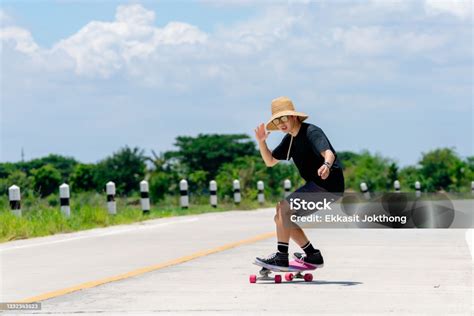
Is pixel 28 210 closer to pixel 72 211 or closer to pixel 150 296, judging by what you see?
pixel 72 211

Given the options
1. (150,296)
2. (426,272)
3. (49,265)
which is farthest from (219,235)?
(150,296)

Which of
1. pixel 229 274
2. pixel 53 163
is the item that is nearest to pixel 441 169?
pixel 229 274

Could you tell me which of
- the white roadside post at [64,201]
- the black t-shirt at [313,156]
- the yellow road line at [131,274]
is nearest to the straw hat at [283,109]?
the black t-shirt at [313,156]

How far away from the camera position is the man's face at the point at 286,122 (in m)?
10.2

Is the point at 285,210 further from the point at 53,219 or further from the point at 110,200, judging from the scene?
the point at 110,200

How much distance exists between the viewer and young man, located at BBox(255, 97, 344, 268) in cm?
991

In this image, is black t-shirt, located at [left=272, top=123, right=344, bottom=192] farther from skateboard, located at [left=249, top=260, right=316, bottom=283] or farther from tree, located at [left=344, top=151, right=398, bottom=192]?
tree, located at [left=344, top=151, right=398, bottom=192]

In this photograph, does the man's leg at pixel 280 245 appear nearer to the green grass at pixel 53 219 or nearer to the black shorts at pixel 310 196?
the black shorts at pixel 310 196

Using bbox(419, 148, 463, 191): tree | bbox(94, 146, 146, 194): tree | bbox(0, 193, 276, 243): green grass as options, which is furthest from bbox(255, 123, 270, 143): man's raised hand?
bbox(94, 146, 146, 194): tree

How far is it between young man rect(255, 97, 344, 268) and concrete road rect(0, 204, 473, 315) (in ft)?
1.10

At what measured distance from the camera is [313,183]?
9969 millimetres

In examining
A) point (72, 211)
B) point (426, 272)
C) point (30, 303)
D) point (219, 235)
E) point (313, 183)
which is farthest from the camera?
point (72, 211)

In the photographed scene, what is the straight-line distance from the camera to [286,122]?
33.5ft

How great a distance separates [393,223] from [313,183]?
1051 cm
